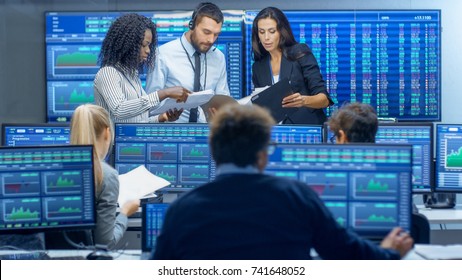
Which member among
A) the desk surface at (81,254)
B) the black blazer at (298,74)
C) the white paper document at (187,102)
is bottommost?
the desk surface at (81,254)


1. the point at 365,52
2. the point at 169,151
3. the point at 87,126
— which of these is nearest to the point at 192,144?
the point at 169,151

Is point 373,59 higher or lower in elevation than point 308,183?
higher

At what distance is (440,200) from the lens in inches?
215

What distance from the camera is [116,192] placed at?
3.98 metres

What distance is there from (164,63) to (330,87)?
1862 millimetres

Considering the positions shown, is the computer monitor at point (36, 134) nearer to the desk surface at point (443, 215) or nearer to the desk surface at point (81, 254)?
the desk surface at point (81, 254)

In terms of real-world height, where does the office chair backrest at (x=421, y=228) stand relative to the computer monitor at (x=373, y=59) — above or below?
below

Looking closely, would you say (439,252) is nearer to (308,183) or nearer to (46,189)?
(308,183)

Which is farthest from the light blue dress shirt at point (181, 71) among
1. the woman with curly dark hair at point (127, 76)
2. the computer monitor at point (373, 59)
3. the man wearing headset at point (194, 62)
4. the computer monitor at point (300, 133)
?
the computer monitor at point (300, 133)

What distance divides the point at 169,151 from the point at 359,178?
1.89 metres

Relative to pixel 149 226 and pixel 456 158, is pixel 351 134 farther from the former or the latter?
pixel 456 158

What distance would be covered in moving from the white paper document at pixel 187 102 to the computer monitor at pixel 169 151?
0.45 meters

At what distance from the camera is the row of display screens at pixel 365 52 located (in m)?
7.48
